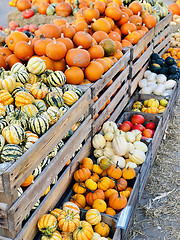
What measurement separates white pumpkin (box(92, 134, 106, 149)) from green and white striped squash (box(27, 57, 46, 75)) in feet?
3.46

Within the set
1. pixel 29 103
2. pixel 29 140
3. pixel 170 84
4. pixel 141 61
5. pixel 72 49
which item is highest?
pixel 72 49

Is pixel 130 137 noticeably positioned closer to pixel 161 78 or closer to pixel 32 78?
pixel 32 78

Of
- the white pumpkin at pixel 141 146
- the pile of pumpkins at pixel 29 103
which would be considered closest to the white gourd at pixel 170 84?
the white pumpkin at pixel 141 146

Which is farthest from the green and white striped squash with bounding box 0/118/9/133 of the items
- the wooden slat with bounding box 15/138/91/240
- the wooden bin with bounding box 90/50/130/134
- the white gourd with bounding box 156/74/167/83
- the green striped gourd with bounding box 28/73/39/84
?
the white gourd with bounding box 156/74/167/83

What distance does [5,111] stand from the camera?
2.39 meters

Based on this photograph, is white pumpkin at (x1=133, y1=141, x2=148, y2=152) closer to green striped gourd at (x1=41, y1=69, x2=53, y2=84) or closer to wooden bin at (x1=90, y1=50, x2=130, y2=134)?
wooden bin at (x1=90, y1=50, x2=130, y2=134)

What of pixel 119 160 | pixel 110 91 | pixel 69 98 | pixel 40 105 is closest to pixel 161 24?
pixel 110 91

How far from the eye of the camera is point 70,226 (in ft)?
7.36

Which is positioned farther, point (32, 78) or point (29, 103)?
point (32, 78)

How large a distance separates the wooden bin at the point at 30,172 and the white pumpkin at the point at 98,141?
50 cm

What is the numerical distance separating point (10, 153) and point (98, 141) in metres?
1.58

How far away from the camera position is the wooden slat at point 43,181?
1.86 meters

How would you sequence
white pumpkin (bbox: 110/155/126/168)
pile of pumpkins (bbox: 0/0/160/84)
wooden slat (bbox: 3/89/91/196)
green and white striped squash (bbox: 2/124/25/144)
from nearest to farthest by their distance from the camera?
wooden slat (bbox: 3/89/91/196)
green and white striped squash (bbox: 2/124/25/144)
pile of pumpkins (bbox: 0/0/160/84)
white pumpkin (bbox: 110/155/126/168)

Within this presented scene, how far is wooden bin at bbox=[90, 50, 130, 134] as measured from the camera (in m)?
3.36
